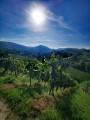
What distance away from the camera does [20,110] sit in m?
4.82

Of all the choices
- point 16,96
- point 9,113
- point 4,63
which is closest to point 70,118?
point 9,113

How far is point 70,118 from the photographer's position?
4.45 m

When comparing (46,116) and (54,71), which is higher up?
(54,71)

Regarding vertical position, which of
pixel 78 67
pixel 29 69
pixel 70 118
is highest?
pixel 29 69

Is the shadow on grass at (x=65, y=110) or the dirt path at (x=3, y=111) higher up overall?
the shadow on grass at (x=65, y=110)

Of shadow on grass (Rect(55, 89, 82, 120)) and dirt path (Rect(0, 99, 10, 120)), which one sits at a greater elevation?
shadow on grass (Rect(55, 89, 82, 120))

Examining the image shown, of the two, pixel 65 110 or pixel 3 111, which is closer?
pixel 3 111

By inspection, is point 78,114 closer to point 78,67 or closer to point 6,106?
point 6,106

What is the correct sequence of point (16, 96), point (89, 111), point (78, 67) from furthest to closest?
point (78, 67) → point (16, 96) → point (89, 111)

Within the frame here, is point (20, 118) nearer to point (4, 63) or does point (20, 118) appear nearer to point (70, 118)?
point (70, 118)

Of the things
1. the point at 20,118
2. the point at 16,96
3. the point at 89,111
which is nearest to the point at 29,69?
the point at 16,96

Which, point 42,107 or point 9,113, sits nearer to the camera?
point 9,113

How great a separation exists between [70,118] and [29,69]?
23.2ft

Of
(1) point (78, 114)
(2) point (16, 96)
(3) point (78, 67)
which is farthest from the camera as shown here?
(3) point (78, 67)
